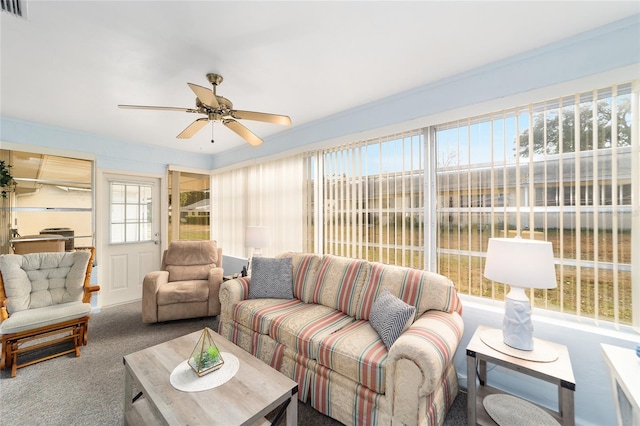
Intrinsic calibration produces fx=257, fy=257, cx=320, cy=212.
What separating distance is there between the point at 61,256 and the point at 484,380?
4.45 meters

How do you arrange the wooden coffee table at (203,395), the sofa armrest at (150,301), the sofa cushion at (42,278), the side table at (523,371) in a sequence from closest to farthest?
the wooden coffee table at (203,395) → the side table at (523,371) → the sofa cushion at (42,278) → the sofa armrest at (150,301)

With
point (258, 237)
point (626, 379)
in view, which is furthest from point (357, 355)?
point (258, 237)

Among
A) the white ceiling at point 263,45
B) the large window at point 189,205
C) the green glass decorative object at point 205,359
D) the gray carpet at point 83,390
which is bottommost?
the gray carpet at point 83,390

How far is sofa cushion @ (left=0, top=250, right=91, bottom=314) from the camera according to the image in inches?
100

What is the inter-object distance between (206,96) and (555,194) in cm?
264

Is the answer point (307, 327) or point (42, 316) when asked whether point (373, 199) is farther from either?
point (42, 316)

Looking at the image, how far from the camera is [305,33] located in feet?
5.72

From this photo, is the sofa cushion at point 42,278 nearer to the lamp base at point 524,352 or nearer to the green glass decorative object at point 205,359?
the green glass decorative object at point 205,359

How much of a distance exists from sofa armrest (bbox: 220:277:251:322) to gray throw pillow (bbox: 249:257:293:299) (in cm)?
8

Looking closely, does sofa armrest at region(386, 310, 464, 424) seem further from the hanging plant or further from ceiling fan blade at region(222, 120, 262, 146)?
the hanging plant

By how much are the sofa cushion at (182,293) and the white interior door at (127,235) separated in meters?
1.40

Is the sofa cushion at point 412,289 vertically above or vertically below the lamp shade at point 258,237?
below

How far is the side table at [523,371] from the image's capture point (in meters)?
1.36

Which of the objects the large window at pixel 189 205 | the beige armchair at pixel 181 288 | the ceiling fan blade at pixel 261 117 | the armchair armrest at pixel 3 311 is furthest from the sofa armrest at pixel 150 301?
the ceiling fan blade at pixel 261 117
